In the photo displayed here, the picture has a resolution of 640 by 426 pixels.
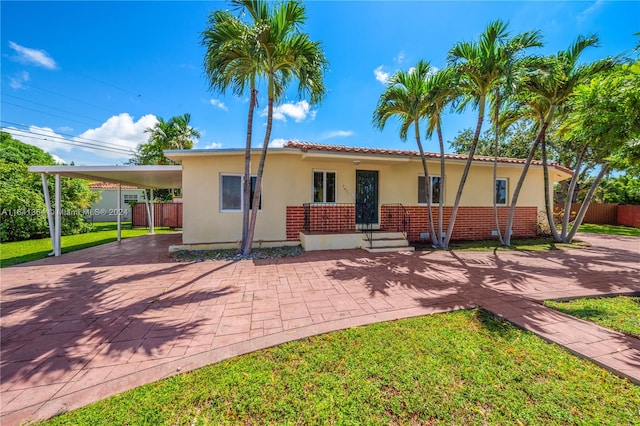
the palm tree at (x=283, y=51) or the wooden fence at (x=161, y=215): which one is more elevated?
the palm tree at (x=283, y=51)

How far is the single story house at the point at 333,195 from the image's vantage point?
823 cm

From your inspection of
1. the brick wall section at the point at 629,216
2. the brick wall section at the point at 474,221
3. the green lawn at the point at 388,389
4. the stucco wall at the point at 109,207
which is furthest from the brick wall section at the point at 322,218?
the brick wall section at the point at 629,216

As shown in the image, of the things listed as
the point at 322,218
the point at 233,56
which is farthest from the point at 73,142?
the point at 322,218

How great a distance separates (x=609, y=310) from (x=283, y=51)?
8.64 m

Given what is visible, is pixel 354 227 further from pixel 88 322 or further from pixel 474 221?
pixel 88 322

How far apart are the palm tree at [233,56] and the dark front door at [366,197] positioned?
14.8 ft

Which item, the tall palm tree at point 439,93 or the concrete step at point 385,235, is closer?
the tall palm tree at point 439,93

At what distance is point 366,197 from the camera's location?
387 inches

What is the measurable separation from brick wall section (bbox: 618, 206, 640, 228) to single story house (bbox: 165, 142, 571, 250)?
544 inches

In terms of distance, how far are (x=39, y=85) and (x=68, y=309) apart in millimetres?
22414

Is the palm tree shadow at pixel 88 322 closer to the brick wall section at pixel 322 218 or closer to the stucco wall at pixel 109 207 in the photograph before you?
the brick wall section at pixel 322 218

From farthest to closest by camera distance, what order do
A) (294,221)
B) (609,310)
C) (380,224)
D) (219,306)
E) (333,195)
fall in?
(380,224) < (333,195) < (294,221) < (219,306) < (609,310)

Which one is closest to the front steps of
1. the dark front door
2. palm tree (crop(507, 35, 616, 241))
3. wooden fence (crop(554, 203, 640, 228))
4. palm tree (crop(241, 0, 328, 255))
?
the dark front door

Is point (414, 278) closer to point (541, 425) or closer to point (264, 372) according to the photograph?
point (541, 425)
